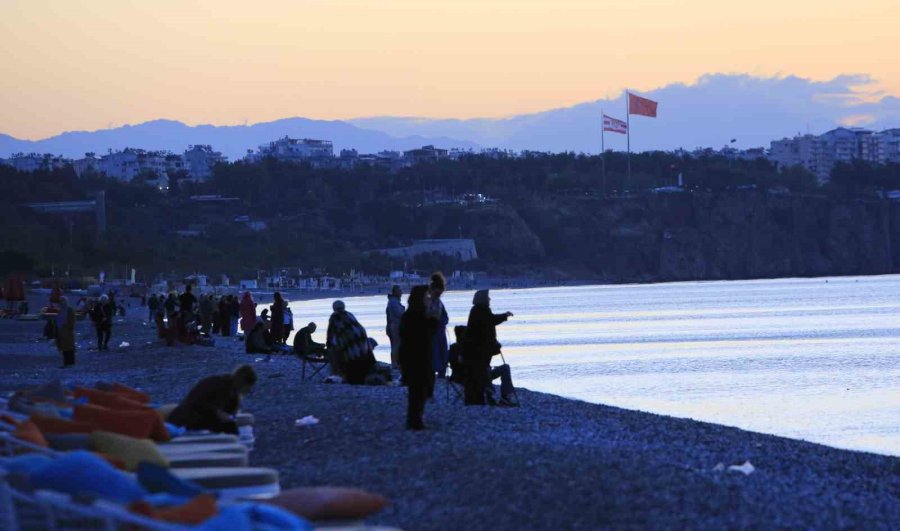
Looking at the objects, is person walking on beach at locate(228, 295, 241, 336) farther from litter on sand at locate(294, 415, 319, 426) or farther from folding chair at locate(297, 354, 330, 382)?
litter on sand at locate(294, 415, 319, 426)

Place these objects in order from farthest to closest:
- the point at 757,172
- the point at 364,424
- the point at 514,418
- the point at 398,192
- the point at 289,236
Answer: the point at 757,172 → the point at 398,192 → the point at 289,236 → the point at 514,418 → the point at 364,424

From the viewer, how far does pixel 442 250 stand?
468ft

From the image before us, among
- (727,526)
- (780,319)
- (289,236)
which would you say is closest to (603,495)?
(727,526)

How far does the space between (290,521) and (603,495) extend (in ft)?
12.6

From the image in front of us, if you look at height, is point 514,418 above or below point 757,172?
below

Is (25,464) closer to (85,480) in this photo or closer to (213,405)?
(85,480)

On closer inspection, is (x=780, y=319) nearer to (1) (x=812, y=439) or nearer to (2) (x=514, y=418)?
(1) (x=812, y=439)

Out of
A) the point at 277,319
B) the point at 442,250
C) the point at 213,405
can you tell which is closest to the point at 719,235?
the point at 442,250

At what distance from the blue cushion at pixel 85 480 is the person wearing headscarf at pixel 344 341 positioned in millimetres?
10180

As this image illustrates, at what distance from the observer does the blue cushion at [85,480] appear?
5.17m

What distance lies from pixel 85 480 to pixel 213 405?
3.69 m

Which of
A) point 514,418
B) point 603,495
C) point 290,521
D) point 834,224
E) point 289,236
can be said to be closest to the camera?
point 290,521

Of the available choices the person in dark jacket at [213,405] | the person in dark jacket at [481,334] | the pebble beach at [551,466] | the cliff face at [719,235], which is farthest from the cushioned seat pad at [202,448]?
the cliff face at [719,235]

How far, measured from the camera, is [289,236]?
14638 cm
